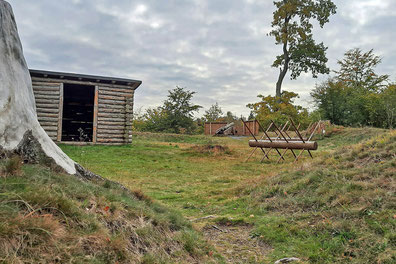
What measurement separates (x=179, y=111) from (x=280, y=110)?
477 inches

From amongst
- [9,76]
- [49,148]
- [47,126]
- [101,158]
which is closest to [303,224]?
[49,148]

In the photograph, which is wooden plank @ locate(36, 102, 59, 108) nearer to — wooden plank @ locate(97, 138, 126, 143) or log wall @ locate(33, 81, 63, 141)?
log wall @ locate(33, 81, 63, 141)

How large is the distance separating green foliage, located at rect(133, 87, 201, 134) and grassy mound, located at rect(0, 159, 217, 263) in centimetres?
3001

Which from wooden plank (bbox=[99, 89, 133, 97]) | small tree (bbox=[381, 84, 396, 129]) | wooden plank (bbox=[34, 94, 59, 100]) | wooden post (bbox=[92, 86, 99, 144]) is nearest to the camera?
wooden plank (bbox=[34, 94, 59, 100])

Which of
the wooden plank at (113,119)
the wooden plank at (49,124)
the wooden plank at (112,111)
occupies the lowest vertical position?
the wooden plank at (49,124)

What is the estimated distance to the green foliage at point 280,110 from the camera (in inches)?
1164

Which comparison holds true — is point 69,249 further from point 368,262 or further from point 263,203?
point 263,203

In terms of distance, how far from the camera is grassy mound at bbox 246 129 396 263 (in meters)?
3.29

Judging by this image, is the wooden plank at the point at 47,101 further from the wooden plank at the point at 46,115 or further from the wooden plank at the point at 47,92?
the wooden plank at the point at 46,115

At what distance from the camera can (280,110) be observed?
1216 inches

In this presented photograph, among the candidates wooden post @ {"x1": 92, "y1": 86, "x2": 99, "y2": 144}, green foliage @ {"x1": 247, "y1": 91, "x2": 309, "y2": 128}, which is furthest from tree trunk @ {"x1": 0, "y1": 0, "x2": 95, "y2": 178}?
green foliage @ {"x1": 247, "y1": 91, "x2": 309, "y2": 128}

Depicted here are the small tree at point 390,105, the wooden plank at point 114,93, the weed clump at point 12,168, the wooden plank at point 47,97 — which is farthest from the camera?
the small tree at point 390,105

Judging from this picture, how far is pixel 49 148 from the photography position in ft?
12.6

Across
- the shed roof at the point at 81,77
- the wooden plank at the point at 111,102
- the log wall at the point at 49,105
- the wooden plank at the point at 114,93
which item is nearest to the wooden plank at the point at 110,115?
the wooden plank at the point at 111,102
